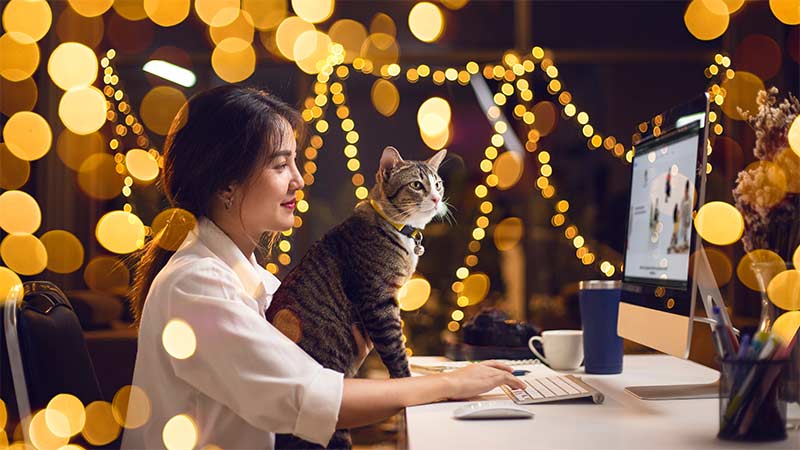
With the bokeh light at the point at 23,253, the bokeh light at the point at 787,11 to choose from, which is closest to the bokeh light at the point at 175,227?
the bokeh light at the point at 787,11

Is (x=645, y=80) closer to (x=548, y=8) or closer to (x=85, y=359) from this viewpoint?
(x=548, y=8)

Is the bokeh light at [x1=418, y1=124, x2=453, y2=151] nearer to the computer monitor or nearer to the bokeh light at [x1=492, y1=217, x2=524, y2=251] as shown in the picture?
the bokeh light at [x1=492, y1=217, x2=524, y2=251]

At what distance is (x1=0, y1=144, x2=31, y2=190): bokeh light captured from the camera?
3.88 meters

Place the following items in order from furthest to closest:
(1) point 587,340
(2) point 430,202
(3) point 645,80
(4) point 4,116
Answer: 1. (3) point 645,80
2. (4) point 4,116
3. (2) point 430,202
4. (1) point 587,340

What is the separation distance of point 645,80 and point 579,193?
746mm

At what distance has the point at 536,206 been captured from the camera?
13.9 feet

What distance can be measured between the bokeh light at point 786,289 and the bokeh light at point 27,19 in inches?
150

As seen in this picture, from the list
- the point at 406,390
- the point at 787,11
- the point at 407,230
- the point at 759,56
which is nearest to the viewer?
the point at 406,390

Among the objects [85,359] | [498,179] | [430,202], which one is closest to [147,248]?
[85,359]

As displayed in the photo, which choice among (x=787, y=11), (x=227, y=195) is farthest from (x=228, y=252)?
(x=787, y=11)

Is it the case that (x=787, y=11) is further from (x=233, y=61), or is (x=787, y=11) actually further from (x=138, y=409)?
(x=138, y=409)

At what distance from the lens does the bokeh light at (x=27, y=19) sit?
3.89 metres

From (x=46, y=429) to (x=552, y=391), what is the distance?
74cm

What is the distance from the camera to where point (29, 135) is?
4109 millimetres
